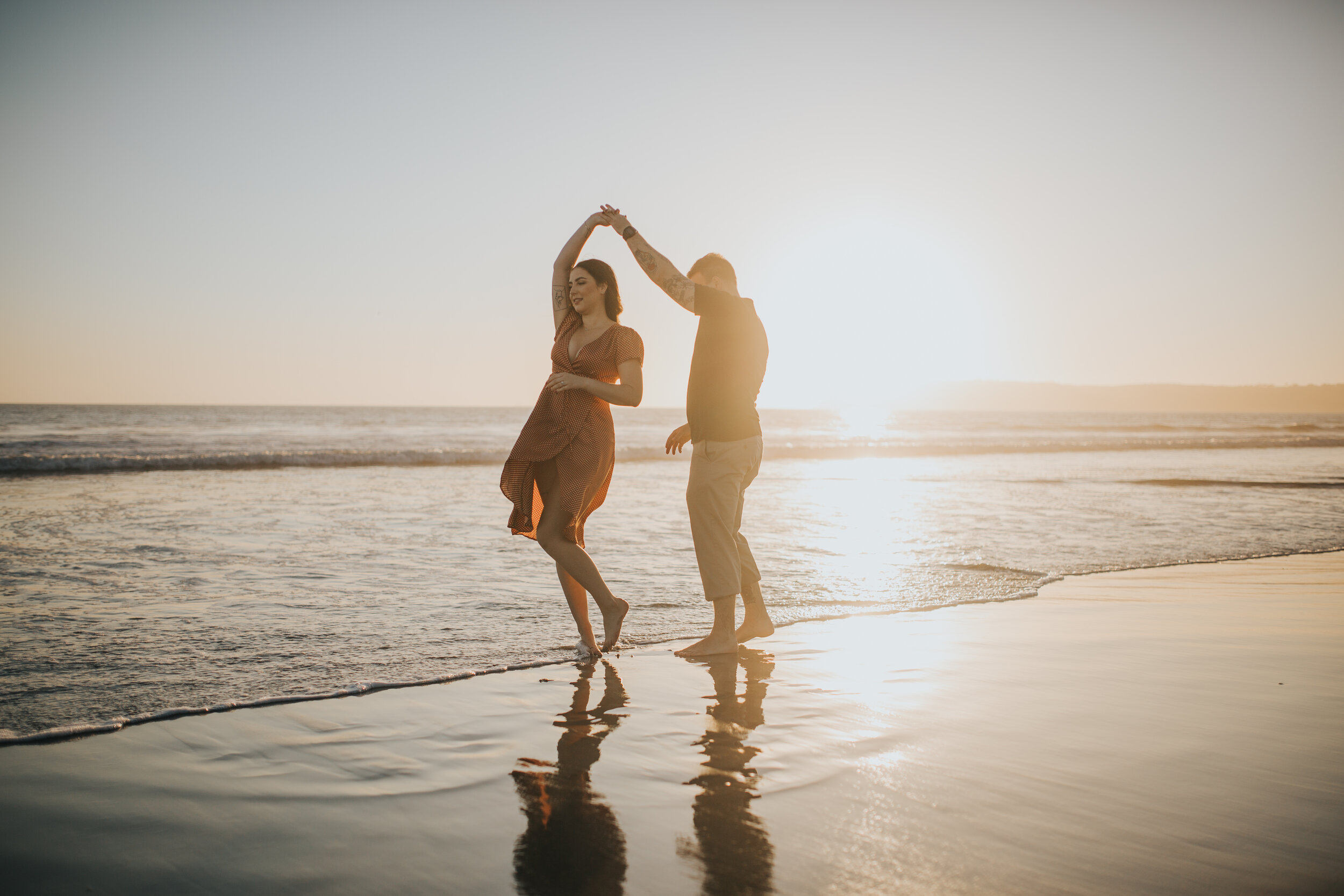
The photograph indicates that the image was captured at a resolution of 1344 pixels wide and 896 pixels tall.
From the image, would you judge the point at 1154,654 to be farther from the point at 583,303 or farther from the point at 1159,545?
the point at 1159,545

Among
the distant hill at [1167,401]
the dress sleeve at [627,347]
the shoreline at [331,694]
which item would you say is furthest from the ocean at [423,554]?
the distant hill at [1167,401]

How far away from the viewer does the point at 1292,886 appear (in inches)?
67.4

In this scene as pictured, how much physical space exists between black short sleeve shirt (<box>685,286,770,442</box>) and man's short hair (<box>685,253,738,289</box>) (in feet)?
0.45

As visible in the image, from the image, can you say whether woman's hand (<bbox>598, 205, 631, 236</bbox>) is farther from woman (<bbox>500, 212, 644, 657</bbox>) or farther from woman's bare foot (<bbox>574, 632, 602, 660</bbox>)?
woman's bare foot (<bbox>574, 632, 602, 660</bbox>)

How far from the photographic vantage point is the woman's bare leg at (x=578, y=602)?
379cm

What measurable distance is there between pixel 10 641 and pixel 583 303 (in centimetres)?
313

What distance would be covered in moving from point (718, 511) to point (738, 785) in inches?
69.7

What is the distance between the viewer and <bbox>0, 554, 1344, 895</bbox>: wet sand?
179cm

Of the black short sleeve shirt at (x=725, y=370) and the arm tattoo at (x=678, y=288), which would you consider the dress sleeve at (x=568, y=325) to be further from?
the black short sleeve shirt at (x=725, y=370)

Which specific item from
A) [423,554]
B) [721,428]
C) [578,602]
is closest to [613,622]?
[578,602]

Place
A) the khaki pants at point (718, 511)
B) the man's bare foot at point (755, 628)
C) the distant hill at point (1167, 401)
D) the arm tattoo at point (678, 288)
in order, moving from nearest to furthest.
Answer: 1. the arm tattoo at point (678, 288)
2. the khaki pants at point (718, 511)
3. the man's bare foot at point (755, 628)
4. the distant hill at point (1167, 401)

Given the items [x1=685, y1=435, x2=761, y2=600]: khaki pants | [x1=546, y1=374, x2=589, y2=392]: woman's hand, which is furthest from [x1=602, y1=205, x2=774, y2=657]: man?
[x1=546, y1=374, x2=589, y2=392]: woman's hand

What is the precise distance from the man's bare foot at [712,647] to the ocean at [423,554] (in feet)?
1.12

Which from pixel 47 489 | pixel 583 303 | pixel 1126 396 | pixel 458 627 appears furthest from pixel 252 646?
pixel 1126 396
